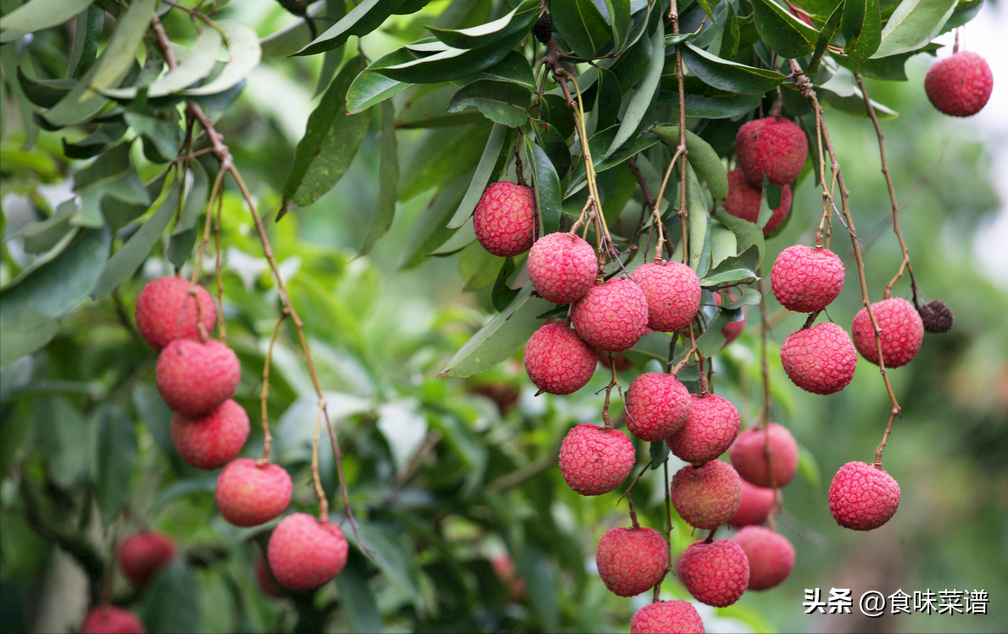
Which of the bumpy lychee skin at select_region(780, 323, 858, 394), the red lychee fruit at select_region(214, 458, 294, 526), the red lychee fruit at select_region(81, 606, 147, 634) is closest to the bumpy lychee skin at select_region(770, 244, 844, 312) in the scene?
the bumpy lychee skin at select_region(780, 323, 858, 394)

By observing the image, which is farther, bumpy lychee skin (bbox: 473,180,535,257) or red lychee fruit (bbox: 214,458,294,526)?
red lychee fruit (bbox: 214,458,294,526)

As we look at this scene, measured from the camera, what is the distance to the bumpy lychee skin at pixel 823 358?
22.2 inches

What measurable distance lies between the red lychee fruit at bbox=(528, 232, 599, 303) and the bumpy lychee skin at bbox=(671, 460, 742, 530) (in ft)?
0.58

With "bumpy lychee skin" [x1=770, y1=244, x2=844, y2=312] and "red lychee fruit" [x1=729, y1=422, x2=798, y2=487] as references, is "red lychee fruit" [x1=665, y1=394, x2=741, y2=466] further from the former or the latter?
"red lychee fruit" [x1=729, y1=422, x2=798, y2=487]

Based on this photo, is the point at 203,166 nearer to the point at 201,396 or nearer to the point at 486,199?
the point at 201,396

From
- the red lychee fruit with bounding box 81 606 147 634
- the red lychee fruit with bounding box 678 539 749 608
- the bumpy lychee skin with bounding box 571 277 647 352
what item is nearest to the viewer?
the bumpy lychee skin with bounding box 571 277 647 352

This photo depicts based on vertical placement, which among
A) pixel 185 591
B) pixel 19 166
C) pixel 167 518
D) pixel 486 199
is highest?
pixel 486 199

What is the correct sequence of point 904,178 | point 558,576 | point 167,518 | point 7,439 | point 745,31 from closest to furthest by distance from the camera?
1. point 745,31
2. point 7,439
3. point 558,576
4. point 167,518
5. point 904,178

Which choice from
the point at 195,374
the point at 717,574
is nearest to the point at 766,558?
the point at 717,574


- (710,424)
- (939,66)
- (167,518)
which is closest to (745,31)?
(939,66)

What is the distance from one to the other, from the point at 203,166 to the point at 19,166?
545 millimetres

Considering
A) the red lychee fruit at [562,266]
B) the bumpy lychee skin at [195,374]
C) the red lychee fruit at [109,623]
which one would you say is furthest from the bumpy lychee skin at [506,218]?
the red lychee fruit at [109,623]

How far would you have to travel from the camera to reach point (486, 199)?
0.59 m

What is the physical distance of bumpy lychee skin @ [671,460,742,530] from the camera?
0.58 meters
